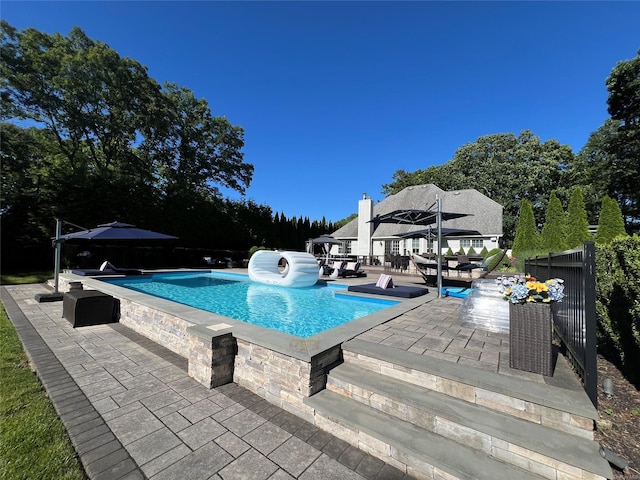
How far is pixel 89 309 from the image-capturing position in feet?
18.8

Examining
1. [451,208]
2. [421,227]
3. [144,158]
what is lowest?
[421,227]

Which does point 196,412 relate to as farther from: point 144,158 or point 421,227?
point 144,158

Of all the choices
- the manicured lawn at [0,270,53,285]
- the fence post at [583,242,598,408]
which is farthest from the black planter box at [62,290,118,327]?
the manicured lawn at [0,270,53,285]

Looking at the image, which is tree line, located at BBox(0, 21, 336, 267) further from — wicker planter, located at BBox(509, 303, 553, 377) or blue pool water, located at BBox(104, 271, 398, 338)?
wicker planter, located at BBox(509, 303, 553, 377)

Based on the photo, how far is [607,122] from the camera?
2441cm

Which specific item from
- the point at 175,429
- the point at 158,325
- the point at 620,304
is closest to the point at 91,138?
the point at 158,325

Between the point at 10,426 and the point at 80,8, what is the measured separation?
1517cm

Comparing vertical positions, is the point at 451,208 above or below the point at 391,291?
above

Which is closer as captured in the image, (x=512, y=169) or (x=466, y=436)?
(x=466, y=436)

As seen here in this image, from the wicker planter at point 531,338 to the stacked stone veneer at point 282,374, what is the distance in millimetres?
1884

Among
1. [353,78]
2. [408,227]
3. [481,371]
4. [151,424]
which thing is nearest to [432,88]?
[353,78]

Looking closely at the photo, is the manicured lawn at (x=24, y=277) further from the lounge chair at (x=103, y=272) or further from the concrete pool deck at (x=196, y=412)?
the concrete pool deck at (x=196, y=412)

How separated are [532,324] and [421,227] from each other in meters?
21.7

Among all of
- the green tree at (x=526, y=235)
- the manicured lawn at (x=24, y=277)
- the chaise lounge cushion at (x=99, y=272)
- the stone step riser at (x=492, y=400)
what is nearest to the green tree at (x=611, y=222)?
the green tree at (x=526, y=235)
